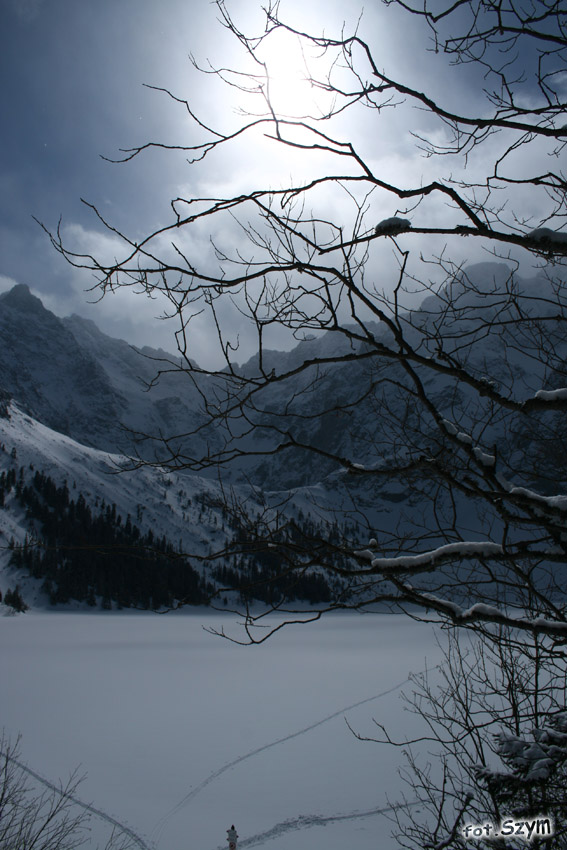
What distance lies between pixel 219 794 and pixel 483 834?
54.1 ft

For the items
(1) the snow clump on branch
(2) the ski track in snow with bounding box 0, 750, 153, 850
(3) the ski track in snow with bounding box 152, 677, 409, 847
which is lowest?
(2) the ski track in snow with bounding box 0, 750, 153, 850

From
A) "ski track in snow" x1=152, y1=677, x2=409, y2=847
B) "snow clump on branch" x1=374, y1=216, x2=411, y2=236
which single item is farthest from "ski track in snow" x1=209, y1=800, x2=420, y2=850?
"snow clump on branch" x1=374, y1=216, x2=411, y2=236

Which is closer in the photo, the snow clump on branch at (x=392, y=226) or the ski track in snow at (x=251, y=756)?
the snow clump on branch at (x=392, y=226)

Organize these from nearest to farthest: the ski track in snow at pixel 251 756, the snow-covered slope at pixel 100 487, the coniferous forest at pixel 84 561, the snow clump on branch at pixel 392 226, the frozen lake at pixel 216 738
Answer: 1. the snow clump on branch at pixel 392 226
2. the ski track in snow at pixel 251 756
3. the frozen lake at pixel 216 738
4. the coniferous forest at pixel 84 561
5. the snow-covered slope at pixel 100 487

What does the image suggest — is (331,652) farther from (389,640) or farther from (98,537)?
(98,537)

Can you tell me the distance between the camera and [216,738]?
70.4ft

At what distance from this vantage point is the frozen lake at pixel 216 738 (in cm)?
1449

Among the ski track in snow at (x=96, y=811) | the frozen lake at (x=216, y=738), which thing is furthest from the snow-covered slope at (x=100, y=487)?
the ski track in snow at (x=96, y=811)

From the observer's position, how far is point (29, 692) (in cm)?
2855

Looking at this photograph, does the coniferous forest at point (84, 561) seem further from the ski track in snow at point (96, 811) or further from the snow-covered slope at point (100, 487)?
the ski track in snow at point (96, 811)

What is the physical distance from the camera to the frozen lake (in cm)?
1449

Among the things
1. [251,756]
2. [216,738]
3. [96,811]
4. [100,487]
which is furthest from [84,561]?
[96,811]

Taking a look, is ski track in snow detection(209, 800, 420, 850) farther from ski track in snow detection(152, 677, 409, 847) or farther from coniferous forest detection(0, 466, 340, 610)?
coniferous forest detection(0, 466, 340, 610)

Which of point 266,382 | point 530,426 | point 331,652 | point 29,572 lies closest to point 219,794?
point 530,426
